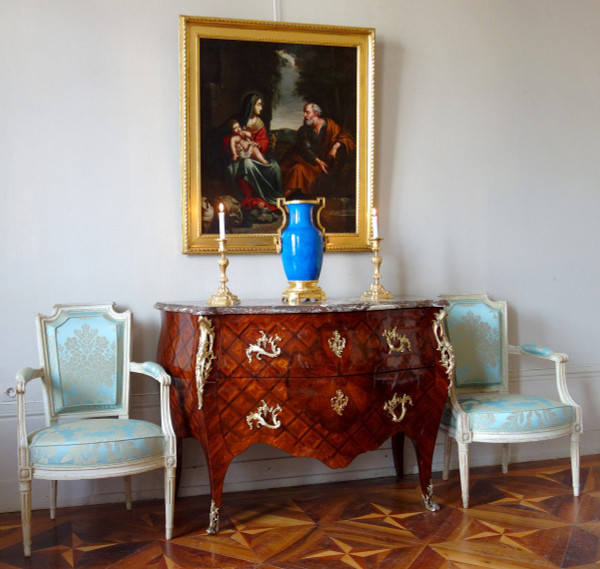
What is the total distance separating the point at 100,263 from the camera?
3.48 metres

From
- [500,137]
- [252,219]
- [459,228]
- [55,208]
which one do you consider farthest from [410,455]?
[55,208]

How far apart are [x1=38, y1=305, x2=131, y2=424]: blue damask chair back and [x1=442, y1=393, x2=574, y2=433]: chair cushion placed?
1.67 m

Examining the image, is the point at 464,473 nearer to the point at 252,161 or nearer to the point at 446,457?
the point at 446,457

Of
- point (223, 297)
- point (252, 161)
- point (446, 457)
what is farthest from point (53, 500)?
point (446, 457)

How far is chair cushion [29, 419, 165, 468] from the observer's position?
2709 millimetres

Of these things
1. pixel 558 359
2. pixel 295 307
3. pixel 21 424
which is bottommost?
pixel 21 424

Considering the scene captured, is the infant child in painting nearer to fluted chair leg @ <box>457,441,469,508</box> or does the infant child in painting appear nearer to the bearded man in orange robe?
the bearded man in orange robe

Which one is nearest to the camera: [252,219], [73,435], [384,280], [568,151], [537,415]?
[73,435]

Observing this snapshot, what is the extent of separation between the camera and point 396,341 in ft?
10.3

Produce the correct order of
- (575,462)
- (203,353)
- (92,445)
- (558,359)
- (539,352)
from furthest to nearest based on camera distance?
(539,352) → (558,359) → (575,462) → (203,353) → (92,445)

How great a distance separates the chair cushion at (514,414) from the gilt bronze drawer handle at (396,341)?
499 millimetres

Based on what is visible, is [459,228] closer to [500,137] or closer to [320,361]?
[500,137]

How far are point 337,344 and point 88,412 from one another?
4.14ft

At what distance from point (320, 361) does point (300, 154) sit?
4.12ft
